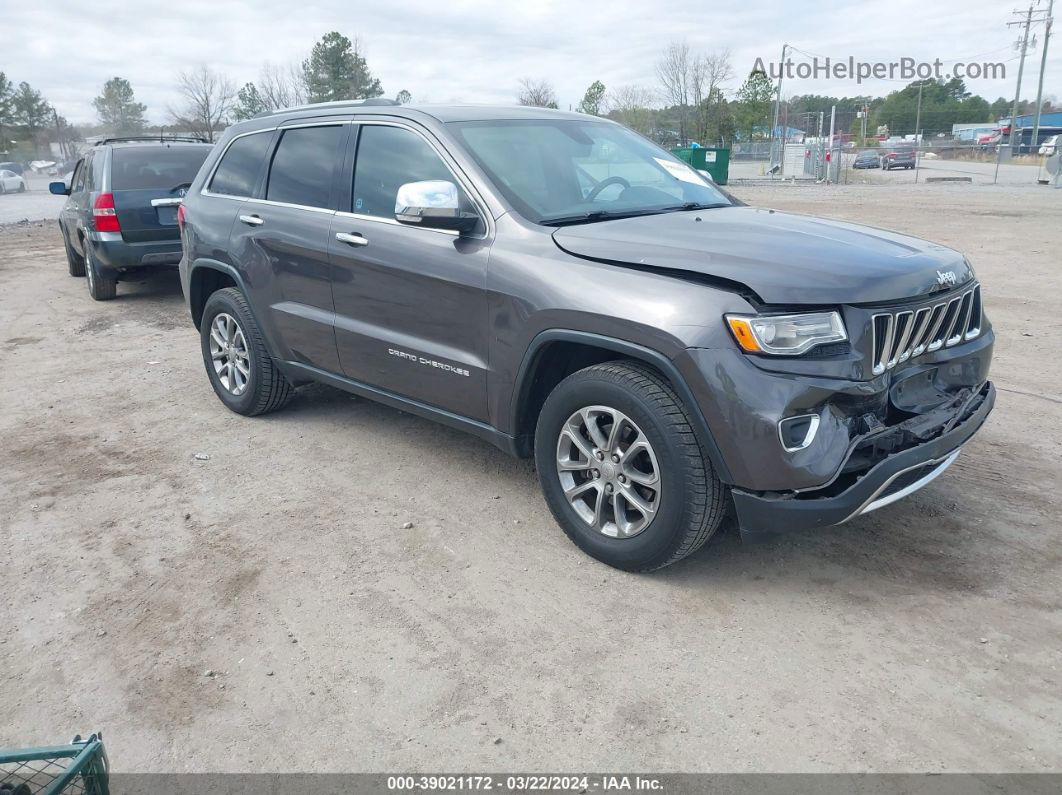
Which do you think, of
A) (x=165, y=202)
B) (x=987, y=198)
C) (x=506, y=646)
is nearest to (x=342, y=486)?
(x=506, y=646)

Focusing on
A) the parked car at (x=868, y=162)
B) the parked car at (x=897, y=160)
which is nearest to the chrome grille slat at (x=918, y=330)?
the parked car at (x=897, y=160)

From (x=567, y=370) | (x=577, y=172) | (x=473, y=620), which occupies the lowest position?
(x=473, y=620)

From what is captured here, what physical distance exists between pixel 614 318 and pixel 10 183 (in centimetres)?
4437

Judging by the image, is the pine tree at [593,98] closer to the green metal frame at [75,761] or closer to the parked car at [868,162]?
the parked car at [868,162]

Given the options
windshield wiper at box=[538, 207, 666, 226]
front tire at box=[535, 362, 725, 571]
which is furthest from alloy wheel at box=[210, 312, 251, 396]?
front tire at box=[535, 362, 725, 571]

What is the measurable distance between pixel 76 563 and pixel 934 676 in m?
3.56

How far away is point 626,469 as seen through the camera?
3418mm

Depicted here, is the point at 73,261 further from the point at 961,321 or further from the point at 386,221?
the point at 961,321

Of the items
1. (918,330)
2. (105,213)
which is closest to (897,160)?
(105,213)

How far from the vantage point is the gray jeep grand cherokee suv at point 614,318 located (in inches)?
120

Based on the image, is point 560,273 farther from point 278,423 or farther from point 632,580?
point 278,423

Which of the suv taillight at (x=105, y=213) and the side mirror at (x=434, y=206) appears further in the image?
the suv taillight at (x=105, y=213)

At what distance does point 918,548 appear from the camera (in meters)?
3.71

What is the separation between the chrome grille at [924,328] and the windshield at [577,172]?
135 centimetres
